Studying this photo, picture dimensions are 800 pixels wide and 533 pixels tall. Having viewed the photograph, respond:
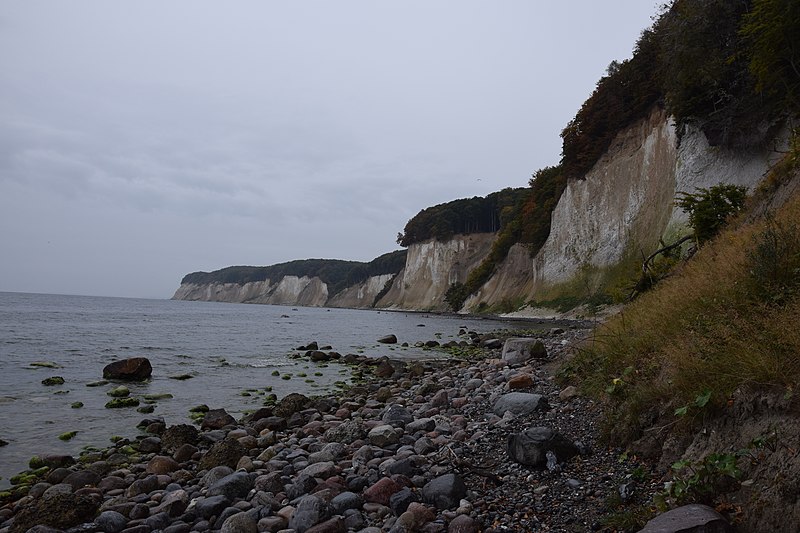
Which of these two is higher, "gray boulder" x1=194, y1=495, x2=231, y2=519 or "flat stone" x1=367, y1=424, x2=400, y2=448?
"flat stone" x1=367, y1=424, x2=400, y2=448

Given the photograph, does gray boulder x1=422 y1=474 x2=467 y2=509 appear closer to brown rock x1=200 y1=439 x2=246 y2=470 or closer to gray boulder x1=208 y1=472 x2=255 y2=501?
gray boulder x1=208 y1=472 x2=255 y2=501

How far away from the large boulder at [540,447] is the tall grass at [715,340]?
539mm

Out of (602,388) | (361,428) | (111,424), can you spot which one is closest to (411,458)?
(361,428)

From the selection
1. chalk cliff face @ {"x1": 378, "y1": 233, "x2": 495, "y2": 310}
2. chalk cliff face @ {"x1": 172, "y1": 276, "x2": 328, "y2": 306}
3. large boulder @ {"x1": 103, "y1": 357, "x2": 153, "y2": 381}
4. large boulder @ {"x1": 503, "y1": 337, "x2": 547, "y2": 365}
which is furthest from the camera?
chalk cliff face @ {"x1": 172, "y1": 276, "x2": 328, "y2": 306}

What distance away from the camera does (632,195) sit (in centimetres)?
3484

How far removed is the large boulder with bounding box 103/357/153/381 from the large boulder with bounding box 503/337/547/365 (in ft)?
37.8

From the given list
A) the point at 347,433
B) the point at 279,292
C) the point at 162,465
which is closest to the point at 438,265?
the point at 347,433

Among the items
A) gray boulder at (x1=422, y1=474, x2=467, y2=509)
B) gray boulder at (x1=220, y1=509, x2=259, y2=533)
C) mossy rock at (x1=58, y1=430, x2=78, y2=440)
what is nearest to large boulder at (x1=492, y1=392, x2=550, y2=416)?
gray boulder at (x1=422, y1=474, x2=467, y2=509)

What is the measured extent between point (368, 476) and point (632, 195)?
3562 cm

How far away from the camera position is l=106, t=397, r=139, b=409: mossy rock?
10859 mm

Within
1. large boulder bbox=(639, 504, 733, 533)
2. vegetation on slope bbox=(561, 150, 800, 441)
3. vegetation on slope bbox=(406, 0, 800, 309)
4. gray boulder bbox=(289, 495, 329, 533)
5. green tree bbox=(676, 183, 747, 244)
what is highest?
vegetation on slope bbox=(406, 0, 800, 309)

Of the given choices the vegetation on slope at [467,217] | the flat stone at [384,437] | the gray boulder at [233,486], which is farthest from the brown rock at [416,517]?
the vegetation on slope at [467,217]

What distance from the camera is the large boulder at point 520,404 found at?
6316 millimetres

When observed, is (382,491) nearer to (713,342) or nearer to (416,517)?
(416,517)
